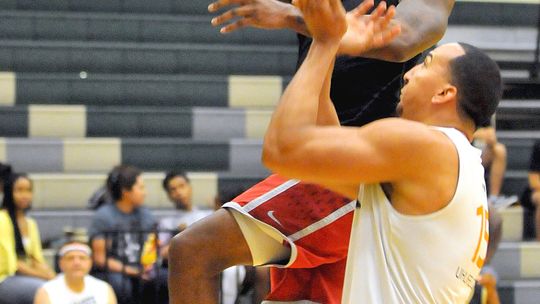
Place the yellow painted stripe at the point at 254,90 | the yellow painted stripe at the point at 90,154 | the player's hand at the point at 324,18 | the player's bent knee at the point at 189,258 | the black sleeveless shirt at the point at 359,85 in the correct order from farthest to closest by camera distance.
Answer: the yellow painted stripe at the point at 254,90 < the yellow painted stripe at the point at 90,154 < the black sleeveless shirt at the point at 359,85 < the player's bent knee at the point at 189,258 < the player's hand at the point at 324,18

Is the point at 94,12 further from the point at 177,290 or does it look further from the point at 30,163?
the point at 177,290

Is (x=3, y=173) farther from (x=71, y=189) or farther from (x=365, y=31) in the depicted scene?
(x=365, y=31)

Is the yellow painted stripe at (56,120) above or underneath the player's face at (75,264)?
above

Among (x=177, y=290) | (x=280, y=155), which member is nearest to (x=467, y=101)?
(x=280, y=155)

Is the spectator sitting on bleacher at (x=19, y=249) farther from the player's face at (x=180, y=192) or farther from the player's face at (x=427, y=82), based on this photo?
the player's face at (x=427, y=82)

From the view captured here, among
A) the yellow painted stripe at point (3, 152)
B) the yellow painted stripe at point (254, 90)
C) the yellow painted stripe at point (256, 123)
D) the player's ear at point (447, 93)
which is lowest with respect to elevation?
the yellow painted stripe at point (3, 152)

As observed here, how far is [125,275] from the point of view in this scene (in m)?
6.52

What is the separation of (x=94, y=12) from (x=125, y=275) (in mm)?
2749

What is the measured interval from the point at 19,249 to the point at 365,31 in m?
4.30

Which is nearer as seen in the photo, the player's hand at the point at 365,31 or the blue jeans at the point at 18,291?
the player's hand at the point at 365,31

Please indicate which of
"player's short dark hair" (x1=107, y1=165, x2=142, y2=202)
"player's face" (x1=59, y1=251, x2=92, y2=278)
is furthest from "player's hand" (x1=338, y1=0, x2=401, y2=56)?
"player's short dark hair" (x1=107, y1=165, x2=142, y2=202)

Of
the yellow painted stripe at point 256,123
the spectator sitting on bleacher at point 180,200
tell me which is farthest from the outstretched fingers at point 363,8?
the yellow painted stripe at point 256,123

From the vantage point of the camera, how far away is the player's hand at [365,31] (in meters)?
2.63

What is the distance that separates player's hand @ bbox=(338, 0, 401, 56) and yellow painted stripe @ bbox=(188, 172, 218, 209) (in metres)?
5.01
